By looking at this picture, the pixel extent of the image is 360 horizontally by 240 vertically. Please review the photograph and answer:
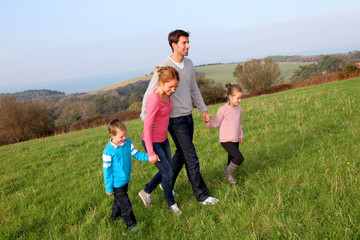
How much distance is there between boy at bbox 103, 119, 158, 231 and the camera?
9.96 feet

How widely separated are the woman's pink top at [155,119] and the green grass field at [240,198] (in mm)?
1151

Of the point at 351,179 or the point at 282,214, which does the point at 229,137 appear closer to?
the point at 282,214

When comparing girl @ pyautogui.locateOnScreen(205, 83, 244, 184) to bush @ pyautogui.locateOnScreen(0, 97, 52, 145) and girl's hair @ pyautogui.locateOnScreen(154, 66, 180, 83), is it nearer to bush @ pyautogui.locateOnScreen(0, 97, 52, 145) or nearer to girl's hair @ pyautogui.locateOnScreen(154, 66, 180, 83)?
girl's hair @ pyautogui.locateOnScreen(154, 66, 180, 83)

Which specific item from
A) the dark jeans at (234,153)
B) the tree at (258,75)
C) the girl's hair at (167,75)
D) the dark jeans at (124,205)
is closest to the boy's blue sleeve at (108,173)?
the dark jeans at (124,205)

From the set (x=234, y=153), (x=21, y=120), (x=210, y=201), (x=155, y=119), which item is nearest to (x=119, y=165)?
(x=155, y=119)

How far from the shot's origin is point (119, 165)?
3.12 m

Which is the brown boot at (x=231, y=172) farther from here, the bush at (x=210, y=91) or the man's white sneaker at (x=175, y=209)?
the bush at (x=210, y=91)

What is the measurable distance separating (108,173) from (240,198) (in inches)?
76.9

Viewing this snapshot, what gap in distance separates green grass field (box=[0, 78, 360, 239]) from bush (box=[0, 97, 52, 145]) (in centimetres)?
2543

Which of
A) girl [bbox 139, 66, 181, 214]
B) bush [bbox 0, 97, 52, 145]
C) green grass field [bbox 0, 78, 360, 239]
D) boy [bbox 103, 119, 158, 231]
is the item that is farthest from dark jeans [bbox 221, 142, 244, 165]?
bush [bbox 0, 97, 52, 145]

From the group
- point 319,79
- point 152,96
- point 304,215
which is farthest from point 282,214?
point 319,79

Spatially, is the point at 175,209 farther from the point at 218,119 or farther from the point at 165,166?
the point at 218,119

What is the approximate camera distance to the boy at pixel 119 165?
9.96 ft

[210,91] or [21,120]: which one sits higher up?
[21,120]
